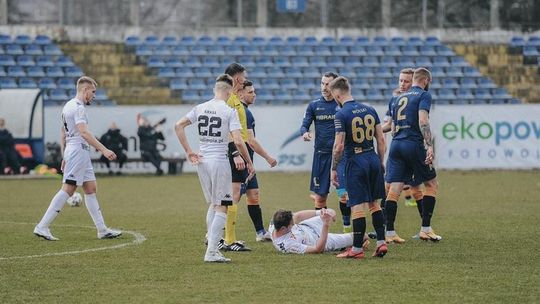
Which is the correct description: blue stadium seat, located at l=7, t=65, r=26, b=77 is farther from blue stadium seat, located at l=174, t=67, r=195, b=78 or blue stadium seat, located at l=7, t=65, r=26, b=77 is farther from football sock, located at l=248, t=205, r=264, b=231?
football sock, located at l=248, t=205, r=264, b=231

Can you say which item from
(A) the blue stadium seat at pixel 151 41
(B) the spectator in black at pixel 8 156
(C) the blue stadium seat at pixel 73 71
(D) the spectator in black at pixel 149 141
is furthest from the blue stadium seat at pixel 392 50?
(B) the spectator in black at pixel 8 156

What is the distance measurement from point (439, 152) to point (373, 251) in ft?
62.8

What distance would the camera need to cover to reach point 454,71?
3962 centimetres

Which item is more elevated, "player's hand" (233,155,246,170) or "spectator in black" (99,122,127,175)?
"player's hand" (233,155,246,170)

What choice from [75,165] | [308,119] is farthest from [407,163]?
[75,165]

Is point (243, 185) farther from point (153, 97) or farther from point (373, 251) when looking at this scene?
point (153, 97)

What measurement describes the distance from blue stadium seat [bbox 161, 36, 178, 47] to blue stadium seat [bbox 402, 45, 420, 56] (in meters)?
8.46

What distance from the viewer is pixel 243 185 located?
45.2 ft

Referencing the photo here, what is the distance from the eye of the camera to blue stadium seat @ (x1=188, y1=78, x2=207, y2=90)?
120 ft

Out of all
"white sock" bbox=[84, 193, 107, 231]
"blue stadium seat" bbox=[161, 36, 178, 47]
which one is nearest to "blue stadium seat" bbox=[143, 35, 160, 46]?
"blue stadium seat" bbox=[161, 36, 178, 47]

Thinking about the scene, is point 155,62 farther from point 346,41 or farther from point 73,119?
point 73,119

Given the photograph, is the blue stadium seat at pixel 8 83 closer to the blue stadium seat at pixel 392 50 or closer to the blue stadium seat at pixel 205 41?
the blue stadium seat at pixel 205 41

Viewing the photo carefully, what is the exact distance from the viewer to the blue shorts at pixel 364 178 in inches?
474

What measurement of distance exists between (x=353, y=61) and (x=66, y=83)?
1050 cm
